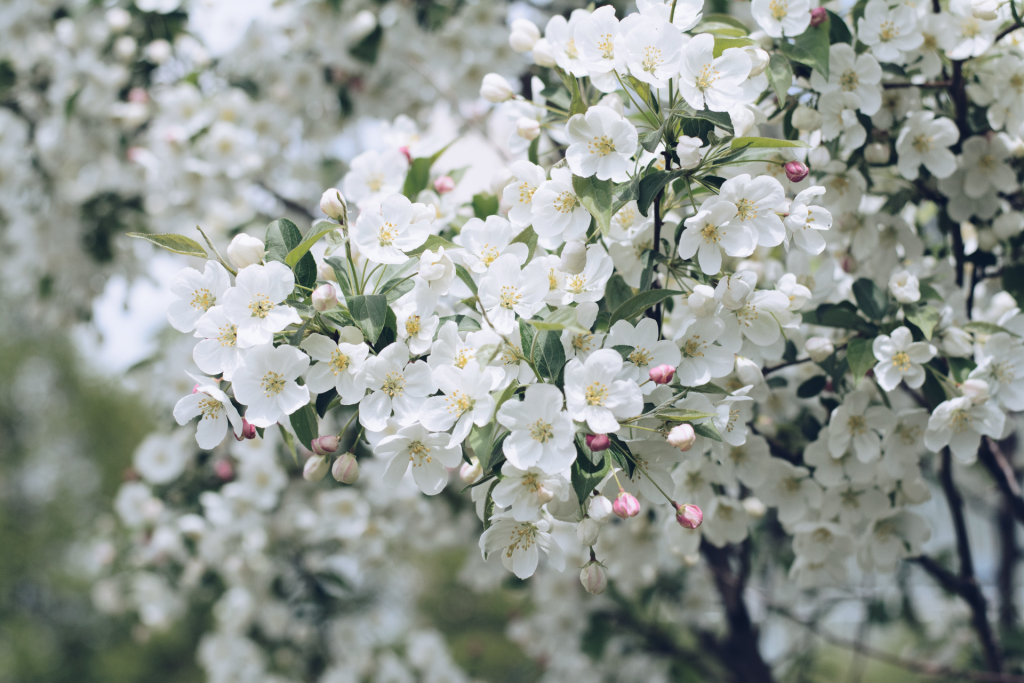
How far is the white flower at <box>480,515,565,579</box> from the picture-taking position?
1022 mm

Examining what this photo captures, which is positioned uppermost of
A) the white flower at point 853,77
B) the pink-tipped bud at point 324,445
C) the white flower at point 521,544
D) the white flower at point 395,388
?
the white flower at point 853,77

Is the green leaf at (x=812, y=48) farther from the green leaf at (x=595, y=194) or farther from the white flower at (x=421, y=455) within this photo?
the white flower at (x=421, y=455)

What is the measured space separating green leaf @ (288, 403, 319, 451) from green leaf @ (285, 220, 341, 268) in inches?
8.4

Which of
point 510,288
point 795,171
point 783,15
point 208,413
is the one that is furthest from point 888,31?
point 208,413

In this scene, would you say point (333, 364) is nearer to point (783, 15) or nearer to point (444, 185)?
point (444, 185)

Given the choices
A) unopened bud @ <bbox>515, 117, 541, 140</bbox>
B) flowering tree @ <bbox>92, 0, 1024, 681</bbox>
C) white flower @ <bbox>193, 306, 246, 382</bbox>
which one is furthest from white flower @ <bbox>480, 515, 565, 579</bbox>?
unopened bud @ <bbox>515, 117, 541, 140</bbox>

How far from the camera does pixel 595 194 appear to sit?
3.39 ft

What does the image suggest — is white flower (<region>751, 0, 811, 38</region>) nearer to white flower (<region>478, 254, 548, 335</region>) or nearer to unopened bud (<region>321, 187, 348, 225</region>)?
white flower (<region>478, 254, 548, 335</region>)

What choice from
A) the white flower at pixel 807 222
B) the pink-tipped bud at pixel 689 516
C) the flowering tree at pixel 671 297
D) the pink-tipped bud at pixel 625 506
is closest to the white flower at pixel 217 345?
the flowering tree at pixel 671 297

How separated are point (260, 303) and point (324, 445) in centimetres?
23

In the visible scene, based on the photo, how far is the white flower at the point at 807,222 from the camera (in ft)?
3.51

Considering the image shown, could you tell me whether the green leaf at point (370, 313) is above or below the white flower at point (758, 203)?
below

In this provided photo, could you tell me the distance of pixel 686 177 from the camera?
1062 mm

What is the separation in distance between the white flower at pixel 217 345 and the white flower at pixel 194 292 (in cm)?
4
